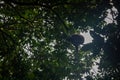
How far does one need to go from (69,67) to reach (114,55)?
4297 millimetres

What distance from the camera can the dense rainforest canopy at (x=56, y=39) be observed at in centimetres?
815

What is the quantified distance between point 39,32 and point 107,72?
4.52 metres

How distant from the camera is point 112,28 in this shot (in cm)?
809

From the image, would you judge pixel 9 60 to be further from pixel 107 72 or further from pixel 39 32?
pixel 107 72

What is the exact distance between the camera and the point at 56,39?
1097cm

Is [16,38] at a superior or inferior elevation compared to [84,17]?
superior

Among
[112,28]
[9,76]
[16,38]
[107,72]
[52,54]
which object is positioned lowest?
[107,72]

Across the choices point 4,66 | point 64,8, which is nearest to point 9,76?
point 4,66

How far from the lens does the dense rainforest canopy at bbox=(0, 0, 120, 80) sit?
26.7ft

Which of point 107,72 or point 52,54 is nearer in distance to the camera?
point 107,72

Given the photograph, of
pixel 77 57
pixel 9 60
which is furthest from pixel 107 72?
pixel 9 60

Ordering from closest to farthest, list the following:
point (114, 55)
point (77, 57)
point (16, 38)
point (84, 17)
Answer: point (114, 55) → point (84, 17) → point (77, 57) → point (16, 38)

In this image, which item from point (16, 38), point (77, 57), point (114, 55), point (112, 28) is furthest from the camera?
point (16, 38)

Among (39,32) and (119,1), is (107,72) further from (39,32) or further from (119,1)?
(39,32)
